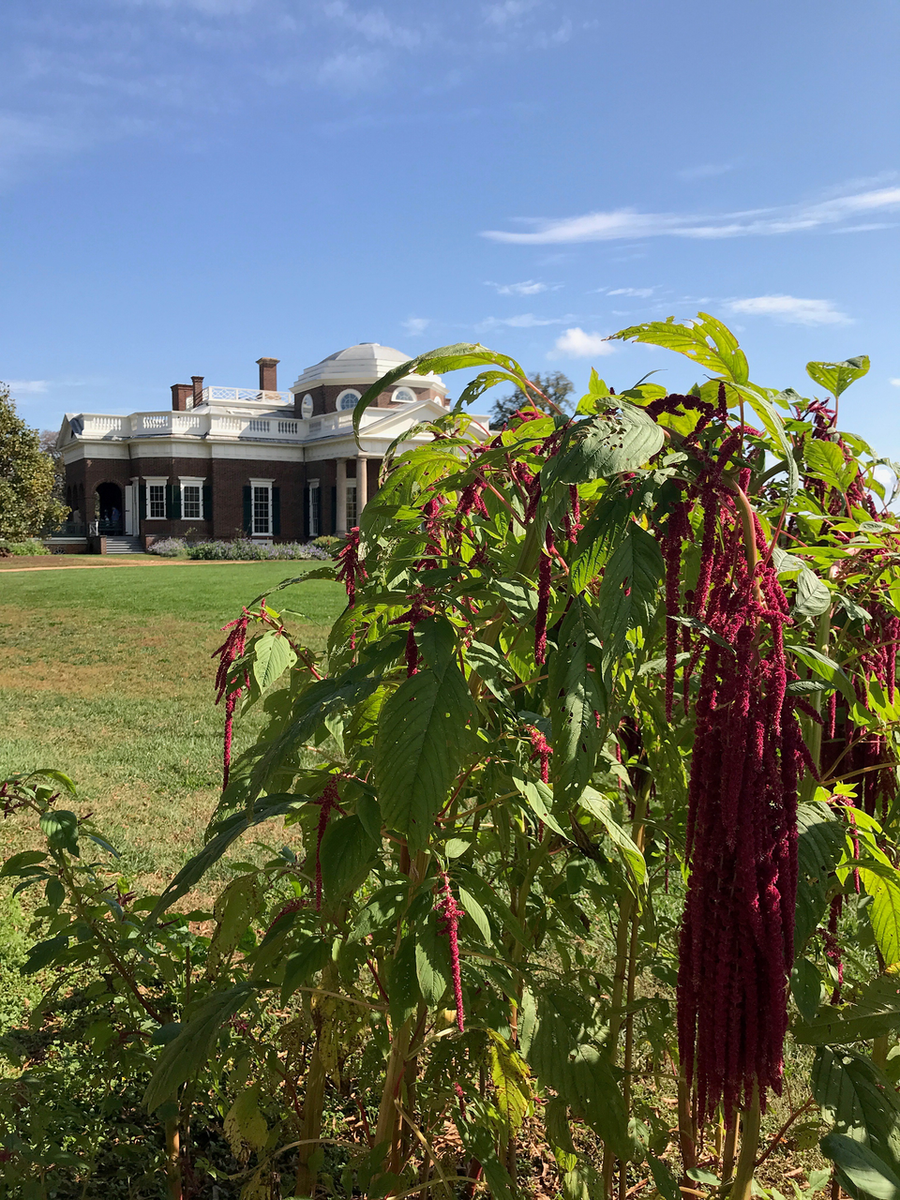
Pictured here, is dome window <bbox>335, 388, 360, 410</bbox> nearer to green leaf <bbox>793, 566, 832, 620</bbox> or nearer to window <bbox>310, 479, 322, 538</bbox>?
window <bbox>310, 479, 322, 538</bbox>

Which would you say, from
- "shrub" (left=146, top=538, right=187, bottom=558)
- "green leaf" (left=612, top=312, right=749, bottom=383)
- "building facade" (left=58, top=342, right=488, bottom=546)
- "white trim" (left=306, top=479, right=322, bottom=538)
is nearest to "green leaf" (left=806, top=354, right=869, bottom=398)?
"green leaf" (left=612, top=312, right=749, bottom=383)

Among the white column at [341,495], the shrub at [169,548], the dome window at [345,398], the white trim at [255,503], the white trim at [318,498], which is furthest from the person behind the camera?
the dome window at [345,398]

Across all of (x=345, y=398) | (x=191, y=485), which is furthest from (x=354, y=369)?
(x=191, y=485)

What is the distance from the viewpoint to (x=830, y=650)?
1.88 meters

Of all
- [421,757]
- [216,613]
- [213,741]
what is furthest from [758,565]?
[216,613]

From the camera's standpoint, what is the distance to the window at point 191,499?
37031 millimetres

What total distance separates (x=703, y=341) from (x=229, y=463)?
38.7 metres

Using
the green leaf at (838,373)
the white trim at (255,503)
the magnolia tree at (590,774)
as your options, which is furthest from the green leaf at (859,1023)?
the white trim at (255,503)

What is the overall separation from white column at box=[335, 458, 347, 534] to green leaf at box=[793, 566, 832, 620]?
36894mm

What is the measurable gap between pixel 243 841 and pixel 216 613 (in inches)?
387

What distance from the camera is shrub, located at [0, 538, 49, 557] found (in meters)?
27.6

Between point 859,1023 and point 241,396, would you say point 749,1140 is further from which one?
point 241,396

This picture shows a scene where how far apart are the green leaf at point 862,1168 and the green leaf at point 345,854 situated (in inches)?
28.6

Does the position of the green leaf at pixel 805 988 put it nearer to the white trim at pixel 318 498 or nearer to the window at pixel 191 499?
the window at pixel 191 499
